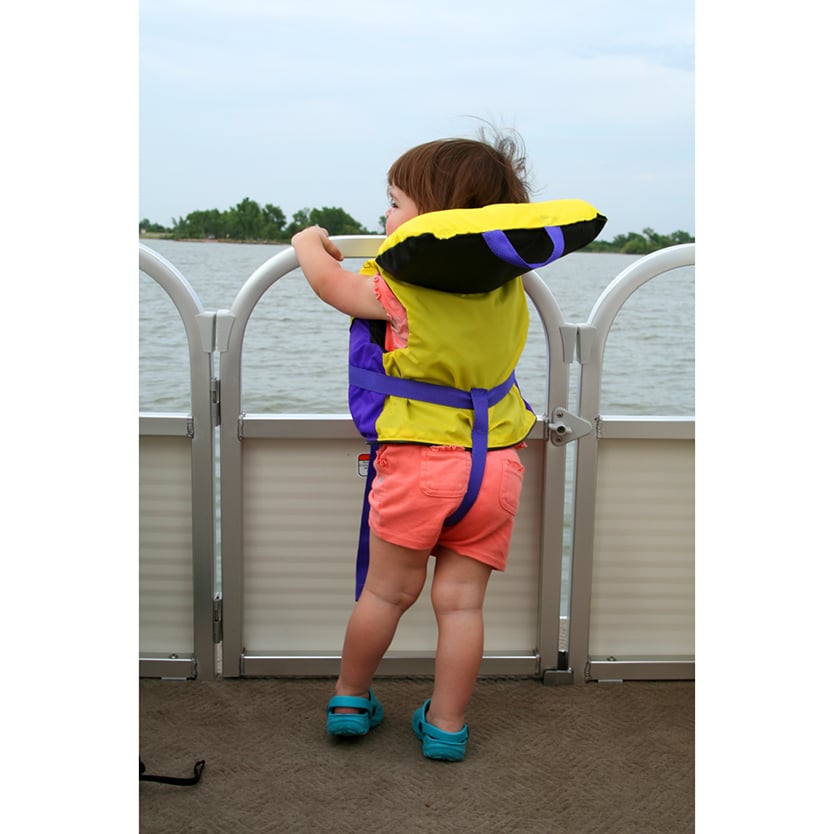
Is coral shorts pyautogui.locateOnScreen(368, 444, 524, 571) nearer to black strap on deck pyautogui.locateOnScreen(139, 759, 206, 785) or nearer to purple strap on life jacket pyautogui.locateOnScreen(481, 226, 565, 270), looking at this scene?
purple strap on life jacket pyautogui.locateOnScreen(481, 226, 565, 270)

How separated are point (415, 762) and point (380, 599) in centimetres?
34

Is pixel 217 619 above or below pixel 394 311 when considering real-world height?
below

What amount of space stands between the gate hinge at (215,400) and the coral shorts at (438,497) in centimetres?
50

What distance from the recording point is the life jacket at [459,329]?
1726mm

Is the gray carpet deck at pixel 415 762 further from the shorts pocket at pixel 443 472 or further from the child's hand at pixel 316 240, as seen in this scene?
the child's hand at pixel 316 240

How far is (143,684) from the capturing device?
92.4 inches

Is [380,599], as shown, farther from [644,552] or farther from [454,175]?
[454,175]

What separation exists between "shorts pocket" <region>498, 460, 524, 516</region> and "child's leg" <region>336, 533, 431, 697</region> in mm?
192

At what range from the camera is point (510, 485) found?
6.50 feet

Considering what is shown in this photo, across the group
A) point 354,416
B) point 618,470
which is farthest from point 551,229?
point 618,470

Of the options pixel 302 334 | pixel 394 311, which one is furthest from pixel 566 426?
pixel 302 334

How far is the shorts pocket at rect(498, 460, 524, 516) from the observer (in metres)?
1.96

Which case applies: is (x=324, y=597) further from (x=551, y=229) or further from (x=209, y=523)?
(x=551, y=229)

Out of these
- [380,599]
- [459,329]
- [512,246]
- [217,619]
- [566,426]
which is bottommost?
[217,619]
